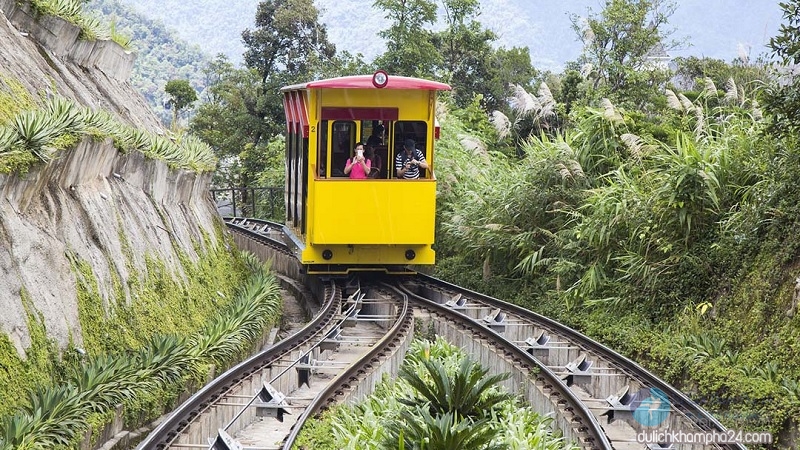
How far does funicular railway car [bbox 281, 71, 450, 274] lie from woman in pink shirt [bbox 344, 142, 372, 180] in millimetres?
109

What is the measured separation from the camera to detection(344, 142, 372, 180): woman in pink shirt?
16109 mm

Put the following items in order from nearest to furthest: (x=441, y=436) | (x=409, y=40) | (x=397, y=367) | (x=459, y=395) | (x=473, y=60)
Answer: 1. (x=441, y=436)
2. (x=459, y=395)
3. (x=397, y=367)
4. (x=409, y=40)
5. (x=473, y=60)

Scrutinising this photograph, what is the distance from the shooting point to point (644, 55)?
2792 cm

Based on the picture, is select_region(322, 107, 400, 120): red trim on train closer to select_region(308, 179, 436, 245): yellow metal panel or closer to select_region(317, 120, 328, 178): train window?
select_region(317, 120, 328, 178): train window

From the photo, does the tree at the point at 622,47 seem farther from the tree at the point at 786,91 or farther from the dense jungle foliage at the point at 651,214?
the tree at the point at 786,91

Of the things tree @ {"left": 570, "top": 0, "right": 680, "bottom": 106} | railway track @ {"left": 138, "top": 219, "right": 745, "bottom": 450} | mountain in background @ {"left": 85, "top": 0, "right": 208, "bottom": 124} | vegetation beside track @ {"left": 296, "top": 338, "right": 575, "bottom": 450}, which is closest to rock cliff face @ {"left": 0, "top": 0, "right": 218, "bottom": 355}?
railway track @ {"left": 138, "top": 219, "right": 745, "bottom": 450}

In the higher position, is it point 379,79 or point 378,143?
point 379,79

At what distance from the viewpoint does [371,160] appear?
53.9 feet

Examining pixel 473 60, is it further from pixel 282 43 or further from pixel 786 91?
pixel 786 91

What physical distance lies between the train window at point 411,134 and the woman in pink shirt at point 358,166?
514mm

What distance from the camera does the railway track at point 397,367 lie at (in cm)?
895

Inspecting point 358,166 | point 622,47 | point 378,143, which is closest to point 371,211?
point 358,166

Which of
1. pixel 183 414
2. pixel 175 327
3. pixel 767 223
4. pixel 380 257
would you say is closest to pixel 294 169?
pixel 380 257

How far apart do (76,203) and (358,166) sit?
221 inches
